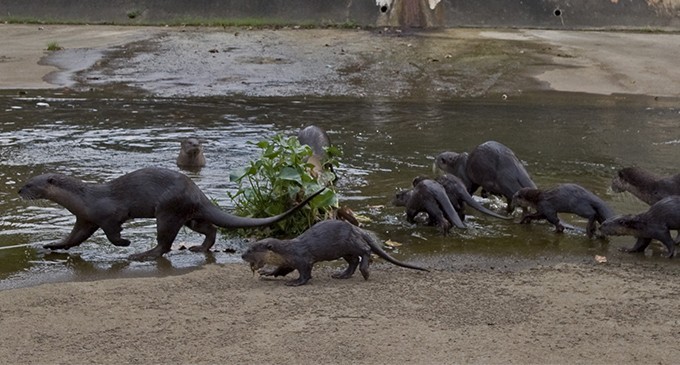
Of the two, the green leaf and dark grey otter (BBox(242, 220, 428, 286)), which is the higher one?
the green leaf

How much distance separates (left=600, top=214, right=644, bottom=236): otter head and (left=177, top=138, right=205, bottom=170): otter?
11.2ft

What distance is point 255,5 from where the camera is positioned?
1767 cm

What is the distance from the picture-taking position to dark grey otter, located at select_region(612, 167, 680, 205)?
700cm

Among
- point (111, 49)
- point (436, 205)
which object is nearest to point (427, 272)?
point (436, 205)

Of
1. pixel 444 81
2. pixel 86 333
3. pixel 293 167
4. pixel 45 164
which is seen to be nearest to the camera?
pixel 86 333

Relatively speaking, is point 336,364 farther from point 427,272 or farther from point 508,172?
point 508,172

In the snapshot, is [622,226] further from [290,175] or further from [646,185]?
[290,175]

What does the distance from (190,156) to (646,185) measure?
351cm

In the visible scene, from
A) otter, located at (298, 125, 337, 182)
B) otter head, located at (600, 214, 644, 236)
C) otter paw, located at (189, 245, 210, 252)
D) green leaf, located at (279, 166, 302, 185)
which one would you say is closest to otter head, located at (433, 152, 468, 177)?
otter, located at (298, 125, 337, 182)

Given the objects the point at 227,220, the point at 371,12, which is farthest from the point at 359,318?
the point at 371,12

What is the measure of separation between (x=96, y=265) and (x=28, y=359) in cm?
160

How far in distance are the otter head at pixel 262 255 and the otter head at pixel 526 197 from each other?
211cm

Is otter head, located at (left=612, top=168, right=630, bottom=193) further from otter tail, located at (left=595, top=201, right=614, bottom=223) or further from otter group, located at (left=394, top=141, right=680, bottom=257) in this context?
otter tail, located at (left=595, top=201, right=614, bottom=223)

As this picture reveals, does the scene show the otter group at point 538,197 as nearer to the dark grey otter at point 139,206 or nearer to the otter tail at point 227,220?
the otter tail at point 227,220
